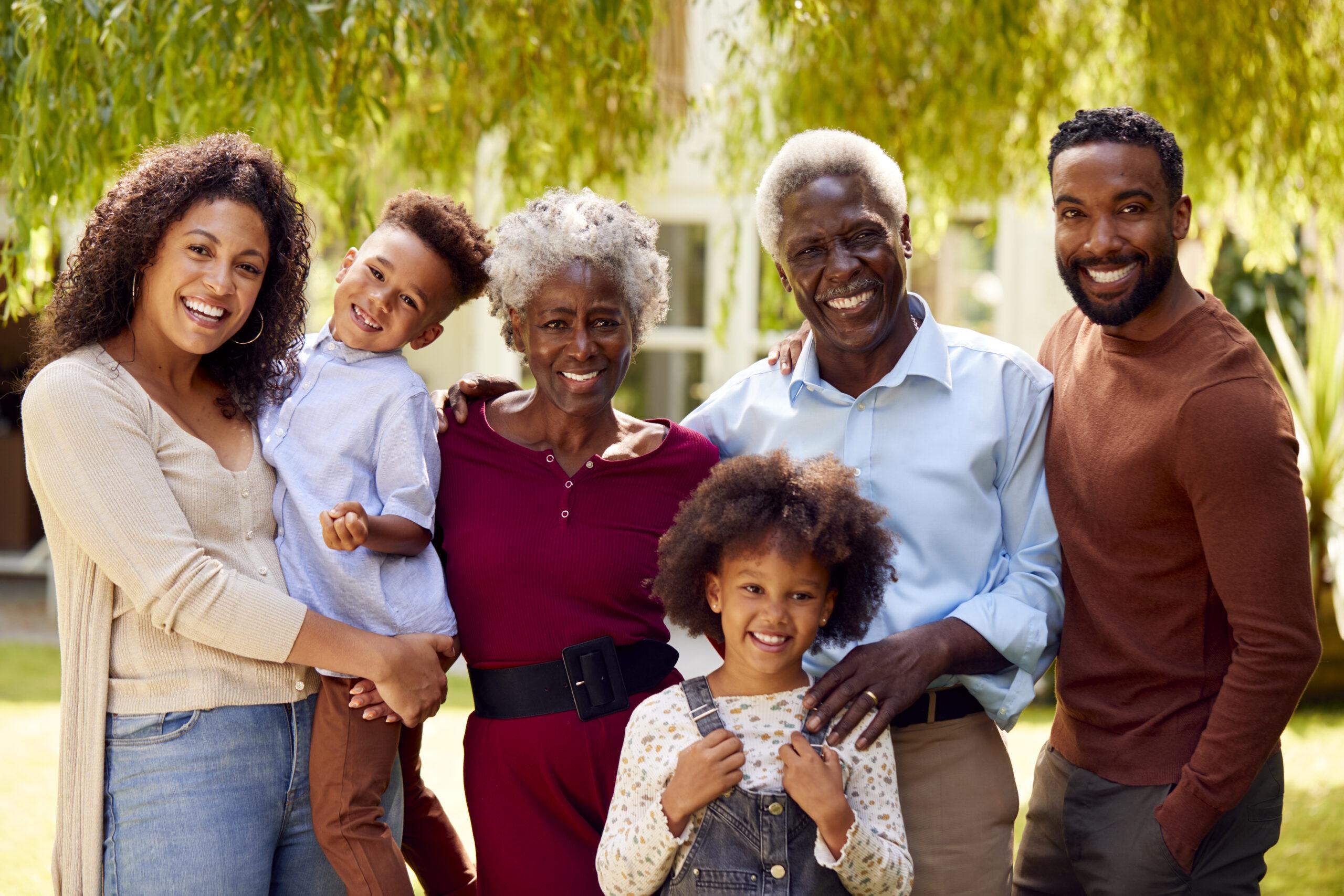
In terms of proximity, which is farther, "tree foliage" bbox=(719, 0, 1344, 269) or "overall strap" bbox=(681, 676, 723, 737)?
"tree foliage" bbox=(719, 0, 1344, 269)

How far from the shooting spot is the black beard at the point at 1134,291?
256cm

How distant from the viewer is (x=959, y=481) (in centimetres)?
265

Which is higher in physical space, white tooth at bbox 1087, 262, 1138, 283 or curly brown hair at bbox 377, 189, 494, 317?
curly brown hair at bbox 377, 189, 494, 317

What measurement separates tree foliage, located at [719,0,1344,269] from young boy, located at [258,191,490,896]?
6.56 ft

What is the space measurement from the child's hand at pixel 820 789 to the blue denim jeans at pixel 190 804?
39.2 inches

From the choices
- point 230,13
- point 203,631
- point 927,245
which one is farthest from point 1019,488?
point 927,245

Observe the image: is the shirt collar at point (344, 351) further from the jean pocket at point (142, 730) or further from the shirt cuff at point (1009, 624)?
the shirt cuff at point (1009, 624)

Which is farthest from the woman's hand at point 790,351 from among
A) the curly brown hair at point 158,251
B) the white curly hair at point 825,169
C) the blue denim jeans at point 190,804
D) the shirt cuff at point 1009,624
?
the blue denim jeans at point 190,804

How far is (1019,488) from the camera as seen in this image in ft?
8.96

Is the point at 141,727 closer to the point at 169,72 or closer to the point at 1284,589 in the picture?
the point at 169,72

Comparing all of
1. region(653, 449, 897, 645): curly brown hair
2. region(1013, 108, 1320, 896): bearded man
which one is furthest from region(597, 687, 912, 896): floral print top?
region(1013, 108, 1320, 896): bearded man

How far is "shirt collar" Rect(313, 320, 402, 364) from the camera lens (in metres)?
2.80

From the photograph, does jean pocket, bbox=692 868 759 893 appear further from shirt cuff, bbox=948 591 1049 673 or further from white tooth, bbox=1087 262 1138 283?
white tooth, bbox=1087 262 1138 283

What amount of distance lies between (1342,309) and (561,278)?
5.88 meters
